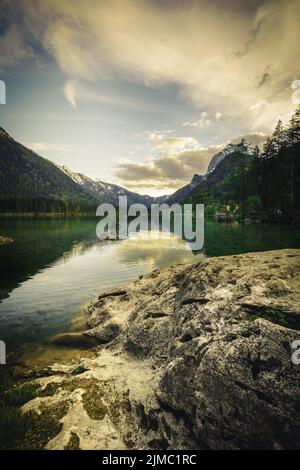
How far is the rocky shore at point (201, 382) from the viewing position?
6.53m

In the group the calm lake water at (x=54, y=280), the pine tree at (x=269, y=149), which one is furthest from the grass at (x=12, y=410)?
the pine tree at (x=269, y=149)

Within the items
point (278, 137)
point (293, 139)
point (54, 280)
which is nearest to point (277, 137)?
point (278, 137)

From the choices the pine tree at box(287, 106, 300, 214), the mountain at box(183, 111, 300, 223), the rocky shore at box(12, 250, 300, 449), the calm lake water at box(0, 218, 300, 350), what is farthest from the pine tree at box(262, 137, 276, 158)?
the rocky shore at box(12, 250, 300, 449)

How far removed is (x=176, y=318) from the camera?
36.2ft

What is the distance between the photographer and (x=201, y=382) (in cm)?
731

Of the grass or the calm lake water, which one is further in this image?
the calm lake water

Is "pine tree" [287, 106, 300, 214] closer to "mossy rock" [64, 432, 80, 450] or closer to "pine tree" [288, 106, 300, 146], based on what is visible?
"pine tree" [288, 106, 300, 146]

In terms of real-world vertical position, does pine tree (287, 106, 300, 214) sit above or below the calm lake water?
above

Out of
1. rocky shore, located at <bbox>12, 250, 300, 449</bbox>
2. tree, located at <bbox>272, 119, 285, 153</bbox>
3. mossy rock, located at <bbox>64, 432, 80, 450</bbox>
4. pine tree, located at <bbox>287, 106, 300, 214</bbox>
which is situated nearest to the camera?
rocky shore, located at <bbox>12, 250, 300, 449</bbox>

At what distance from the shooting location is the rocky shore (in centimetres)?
653

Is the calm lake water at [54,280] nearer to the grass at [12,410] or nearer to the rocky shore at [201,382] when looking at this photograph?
the grass at [12,410]

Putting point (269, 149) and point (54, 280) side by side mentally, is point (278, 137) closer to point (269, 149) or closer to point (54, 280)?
point (269, 149)
